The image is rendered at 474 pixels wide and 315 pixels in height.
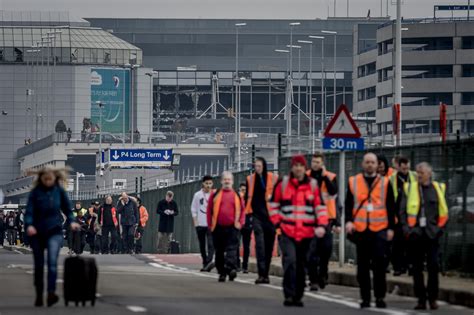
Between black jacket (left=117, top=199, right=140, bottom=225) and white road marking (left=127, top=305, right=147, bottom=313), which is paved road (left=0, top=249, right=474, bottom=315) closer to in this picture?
white road marking (left=127, top=305, right=147, bottom=313)

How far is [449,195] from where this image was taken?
26.9 m

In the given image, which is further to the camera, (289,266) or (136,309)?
(289,266)

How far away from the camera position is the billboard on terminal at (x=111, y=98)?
154m

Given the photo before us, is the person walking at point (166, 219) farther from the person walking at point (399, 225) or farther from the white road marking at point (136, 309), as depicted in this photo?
the white road marking at point (136, 309)

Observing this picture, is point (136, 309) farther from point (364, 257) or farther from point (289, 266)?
point (364, 257)

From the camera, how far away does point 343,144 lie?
28.6m

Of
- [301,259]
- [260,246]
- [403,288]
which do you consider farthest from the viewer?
[260,246]

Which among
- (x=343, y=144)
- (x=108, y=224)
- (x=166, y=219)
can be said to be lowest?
(x=108, y=224)

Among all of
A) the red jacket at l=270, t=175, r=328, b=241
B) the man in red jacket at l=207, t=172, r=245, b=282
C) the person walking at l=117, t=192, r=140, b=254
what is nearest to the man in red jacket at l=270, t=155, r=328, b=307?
the red jacket at l=270, t=175, r=328, b=241

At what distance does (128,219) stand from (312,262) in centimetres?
2599

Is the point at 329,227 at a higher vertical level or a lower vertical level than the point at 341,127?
lower

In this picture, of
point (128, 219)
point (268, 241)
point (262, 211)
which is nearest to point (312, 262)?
point (268, 241)

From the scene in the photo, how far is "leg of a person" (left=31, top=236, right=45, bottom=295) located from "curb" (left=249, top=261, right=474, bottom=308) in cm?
508

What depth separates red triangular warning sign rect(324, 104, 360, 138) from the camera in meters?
28.5
